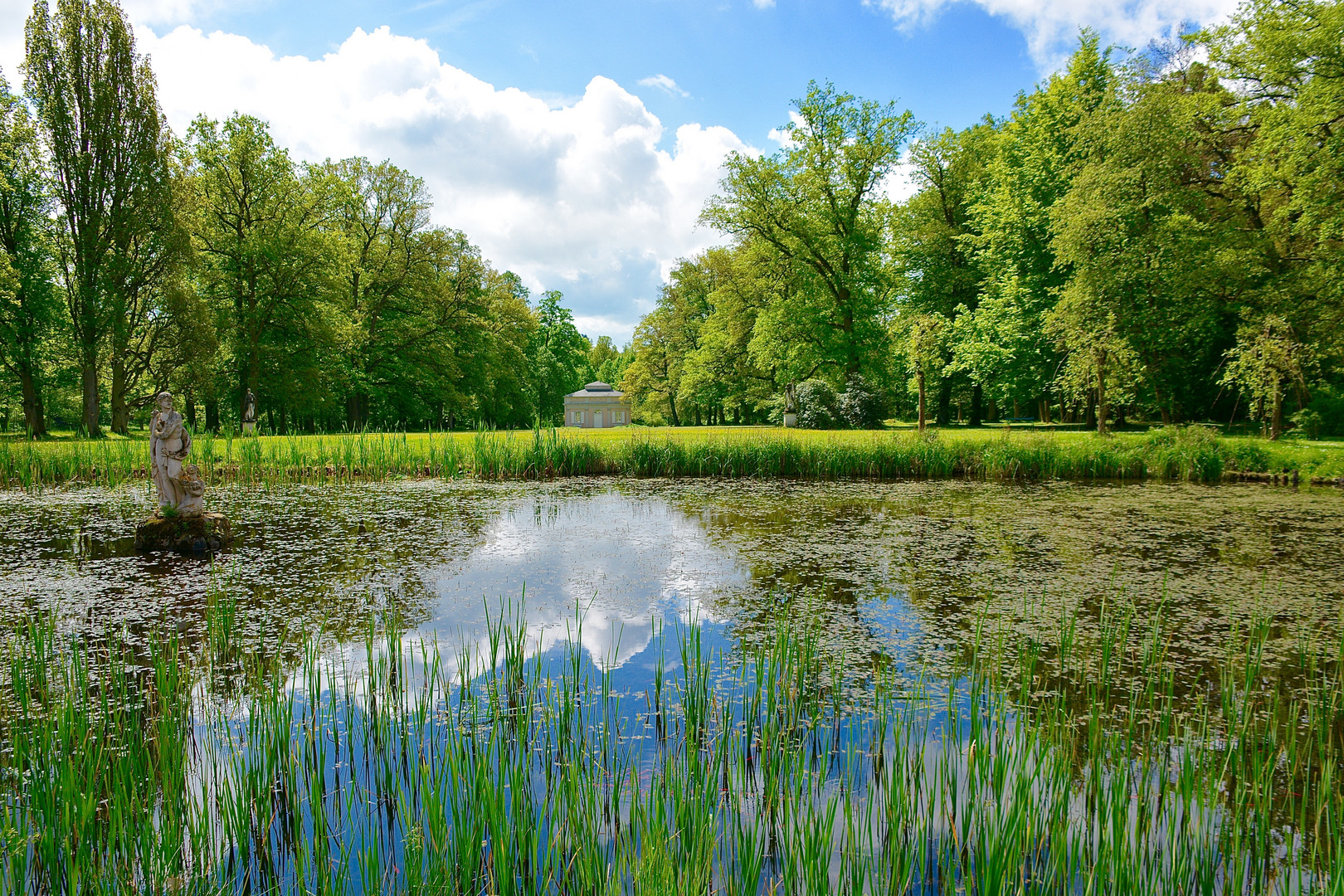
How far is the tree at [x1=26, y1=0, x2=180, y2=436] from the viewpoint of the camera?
19.3m

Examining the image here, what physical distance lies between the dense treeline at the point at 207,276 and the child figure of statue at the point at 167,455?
6.28 meters

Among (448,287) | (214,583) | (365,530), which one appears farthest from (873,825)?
(448,287)

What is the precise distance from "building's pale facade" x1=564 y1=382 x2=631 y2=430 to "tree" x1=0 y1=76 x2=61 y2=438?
86.5ft

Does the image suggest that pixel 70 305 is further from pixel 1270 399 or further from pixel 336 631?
pixel 1270 399

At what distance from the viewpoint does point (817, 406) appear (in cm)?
2578

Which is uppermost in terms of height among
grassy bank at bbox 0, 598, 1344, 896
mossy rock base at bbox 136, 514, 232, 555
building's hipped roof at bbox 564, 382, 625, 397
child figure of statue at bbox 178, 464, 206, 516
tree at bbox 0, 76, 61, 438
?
tree at bbox 0, 76, 61, 438

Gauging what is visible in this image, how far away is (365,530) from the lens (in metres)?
7.94

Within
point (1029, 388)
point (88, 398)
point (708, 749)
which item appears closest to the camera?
point (708, 749)

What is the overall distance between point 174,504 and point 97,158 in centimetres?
1957

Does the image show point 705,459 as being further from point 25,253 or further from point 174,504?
point 25,253

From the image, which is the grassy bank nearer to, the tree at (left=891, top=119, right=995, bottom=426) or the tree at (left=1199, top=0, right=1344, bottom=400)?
the tree at (left=1199, top=0, right=1344, bottom=400)

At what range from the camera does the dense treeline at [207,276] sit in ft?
65.4

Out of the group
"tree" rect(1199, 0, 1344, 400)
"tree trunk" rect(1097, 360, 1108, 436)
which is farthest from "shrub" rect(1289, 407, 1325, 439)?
"tree trunk" rect(1097, 360, 1108, 436)

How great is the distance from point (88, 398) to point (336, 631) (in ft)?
68.8
